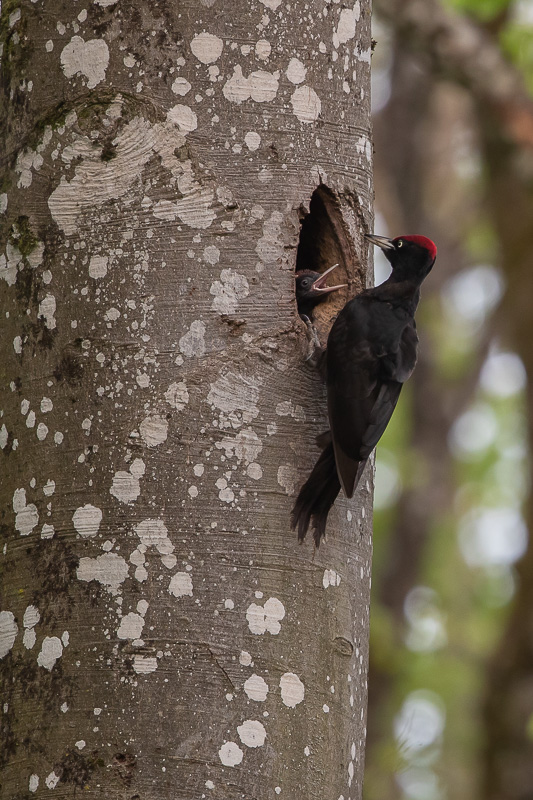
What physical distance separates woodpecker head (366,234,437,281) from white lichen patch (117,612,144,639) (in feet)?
6.30

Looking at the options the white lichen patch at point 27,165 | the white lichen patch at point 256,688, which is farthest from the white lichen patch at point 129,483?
the white lichen patch at point 27,165

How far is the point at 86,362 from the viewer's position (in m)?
2.49

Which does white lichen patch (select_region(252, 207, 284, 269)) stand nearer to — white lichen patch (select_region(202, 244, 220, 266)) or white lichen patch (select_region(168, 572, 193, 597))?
white lichen patch (select_region(202, 244, 220, 266))

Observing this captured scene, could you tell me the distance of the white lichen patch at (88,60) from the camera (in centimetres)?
265

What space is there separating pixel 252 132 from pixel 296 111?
159 mm

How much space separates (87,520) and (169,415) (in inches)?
12.4

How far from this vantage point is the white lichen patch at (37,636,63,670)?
91.7 inches

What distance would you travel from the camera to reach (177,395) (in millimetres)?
2488

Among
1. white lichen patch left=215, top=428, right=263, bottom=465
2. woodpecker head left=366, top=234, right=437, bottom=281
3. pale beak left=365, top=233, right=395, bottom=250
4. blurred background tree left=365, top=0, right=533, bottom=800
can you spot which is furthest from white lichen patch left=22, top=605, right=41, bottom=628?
blurred background tree left=365, top=0, right=533, bottom=800

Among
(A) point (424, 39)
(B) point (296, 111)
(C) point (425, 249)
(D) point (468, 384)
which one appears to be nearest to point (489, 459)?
(D) point (468, 384)

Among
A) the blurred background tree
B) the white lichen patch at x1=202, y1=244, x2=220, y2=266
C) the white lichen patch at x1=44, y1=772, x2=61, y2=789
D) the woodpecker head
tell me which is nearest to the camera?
the white lichen patch at x1=44, y1=772, x2=61, y2=789

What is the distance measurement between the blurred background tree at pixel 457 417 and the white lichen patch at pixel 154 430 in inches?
190

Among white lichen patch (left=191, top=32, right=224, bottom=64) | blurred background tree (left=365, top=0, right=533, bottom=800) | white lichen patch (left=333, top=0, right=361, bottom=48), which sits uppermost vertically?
white lichen patch (left=333, top=0, right=361, bottom=48)

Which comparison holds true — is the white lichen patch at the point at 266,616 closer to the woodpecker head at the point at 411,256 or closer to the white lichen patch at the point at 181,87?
the white lichen patch at the point at 181,87
